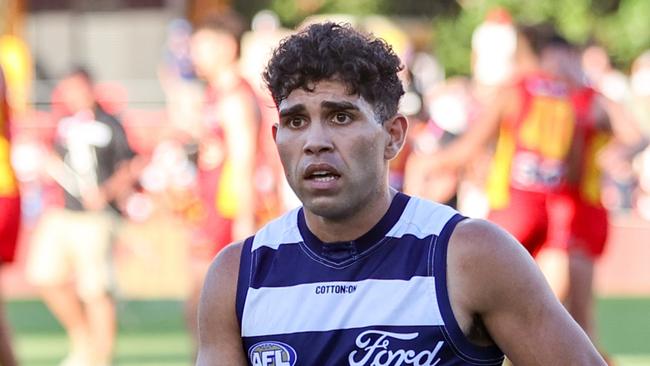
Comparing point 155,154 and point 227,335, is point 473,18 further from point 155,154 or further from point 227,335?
point 227,335

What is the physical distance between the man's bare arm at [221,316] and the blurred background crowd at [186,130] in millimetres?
647

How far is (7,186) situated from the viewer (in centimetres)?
880

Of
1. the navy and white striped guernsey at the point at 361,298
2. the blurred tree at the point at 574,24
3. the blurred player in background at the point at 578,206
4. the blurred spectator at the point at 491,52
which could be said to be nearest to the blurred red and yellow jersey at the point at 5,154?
the blurred player in background at the point at 578,206

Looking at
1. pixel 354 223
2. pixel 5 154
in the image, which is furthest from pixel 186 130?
pixel 354 223

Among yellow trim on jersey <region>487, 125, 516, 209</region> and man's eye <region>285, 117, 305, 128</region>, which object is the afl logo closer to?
man's eye <region>285, 117, 305, 128</region>

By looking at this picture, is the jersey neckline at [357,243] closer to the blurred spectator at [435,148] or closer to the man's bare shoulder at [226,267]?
the man's bare shoulder at [226,267]

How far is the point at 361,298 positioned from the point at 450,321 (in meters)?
0.25

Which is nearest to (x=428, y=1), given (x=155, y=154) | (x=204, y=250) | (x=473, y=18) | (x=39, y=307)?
(x=473, y=18)

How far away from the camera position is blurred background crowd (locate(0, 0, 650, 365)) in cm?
1083

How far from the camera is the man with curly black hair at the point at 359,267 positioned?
3.98 metres

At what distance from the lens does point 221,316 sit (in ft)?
14.0

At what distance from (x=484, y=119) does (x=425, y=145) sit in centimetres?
490

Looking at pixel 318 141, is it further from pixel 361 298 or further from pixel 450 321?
pixel 450 321

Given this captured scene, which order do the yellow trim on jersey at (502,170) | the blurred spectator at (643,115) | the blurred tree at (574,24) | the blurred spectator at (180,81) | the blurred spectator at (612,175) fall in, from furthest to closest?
the blurred tree at (574,24) → the blurred spectator at (180,81) → the blurred spectator at (643,115) → the blurred spectator at (612,175) → the yellow trim on jersey at (502,170)
